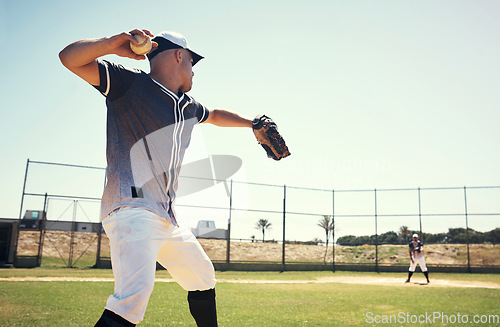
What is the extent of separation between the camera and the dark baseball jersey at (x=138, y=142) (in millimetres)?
2496

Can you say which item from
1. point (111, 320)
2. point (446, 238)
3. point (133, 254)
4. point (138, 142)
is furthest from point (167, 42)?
point (446, 238)

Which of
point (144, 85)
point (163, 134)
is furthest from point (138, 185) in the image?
point (144, 85)

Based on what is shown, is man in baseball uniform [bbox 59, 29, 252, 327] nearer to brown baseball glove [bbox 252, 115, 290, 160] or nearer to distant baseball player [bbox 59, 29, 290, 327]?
distant baseball player [bbox 59, 29, 290, 327]

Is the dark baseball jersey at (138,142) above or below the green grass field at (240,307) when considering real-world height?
above

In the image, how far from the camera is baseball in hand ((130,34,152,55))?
2369mm

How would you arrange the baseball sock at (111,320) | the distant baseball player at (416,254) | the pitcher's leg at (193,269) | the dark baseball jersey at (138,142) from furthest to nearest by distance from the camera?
1. the distant baseball player at (416,254)
2. the pitcher's leg at (193,269)
3. the dark baseball jersey at (138,142)
4. the baseball sock at (111,320)

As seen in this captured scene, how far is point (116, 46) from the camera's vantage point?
7.68 feet

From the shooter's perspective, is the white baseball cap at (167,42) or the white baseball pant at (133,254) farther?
the white baseball cap at (167,42)

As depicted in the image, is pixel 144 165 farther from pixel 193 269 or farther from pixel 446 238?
pixel 446 238

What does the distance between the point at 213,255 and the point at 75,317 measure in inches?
804

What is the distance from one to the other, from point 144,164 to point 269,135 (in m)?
1.28

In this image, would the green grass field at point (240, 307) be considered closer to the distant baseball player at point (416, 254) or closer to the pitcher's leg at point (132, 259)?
the pitcher's leg at point (132, 259)

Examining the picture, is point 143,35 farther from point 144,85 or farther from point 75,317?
point 75,317

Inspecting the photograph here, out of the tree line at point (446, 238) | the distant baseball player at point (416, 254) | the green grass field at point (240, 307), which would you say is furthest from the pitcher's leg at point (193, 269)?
the tree line at point (446, 238)
